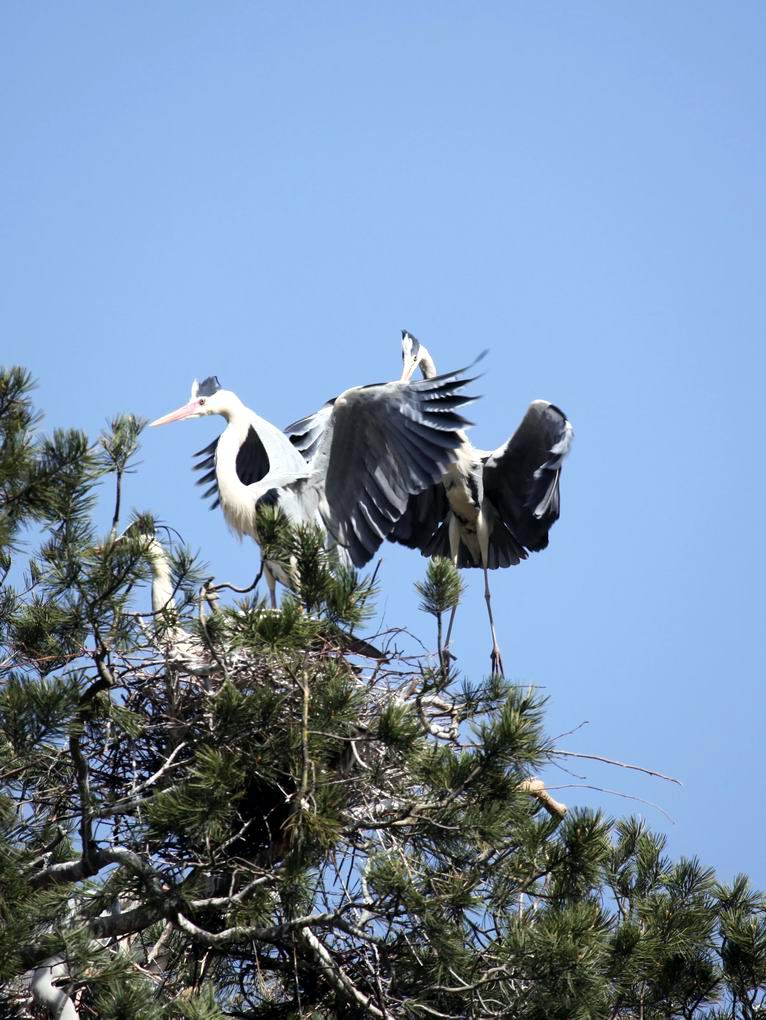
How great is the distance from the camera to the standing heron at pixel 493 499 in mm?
8438

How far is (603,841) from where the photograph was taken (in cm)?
496

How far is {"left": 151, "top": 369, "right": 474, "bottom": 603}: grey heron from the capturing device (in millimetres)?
7008

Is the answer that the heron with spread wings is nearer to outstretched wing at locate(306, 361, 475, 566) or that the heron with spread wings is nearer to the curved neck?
the curved neck

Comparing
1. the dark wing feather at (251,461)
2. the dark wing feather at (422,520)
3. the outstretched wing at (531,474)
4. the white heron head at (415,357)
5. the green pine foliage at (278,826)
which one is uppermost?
the white heron head at (415,357)

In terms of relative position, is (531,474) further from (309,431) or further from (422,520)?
(309,431)

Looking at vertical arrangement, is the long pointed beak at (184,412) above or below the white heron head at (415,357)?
below

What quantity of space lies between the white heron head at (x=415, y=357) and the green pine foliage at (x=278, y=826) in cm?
371

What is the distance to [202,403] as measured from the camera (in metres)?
7.65

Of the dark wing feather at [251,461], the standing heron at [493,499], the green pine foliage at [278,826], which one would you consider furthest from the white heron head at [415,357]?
the green pine foliage at [278,826]

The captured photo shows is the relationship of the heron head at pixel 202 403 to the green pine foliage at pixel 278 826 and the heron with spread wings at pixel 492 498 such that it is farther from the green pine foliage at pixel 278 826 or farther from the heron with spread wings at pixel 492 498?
the green pine foliage at pixel 278 826

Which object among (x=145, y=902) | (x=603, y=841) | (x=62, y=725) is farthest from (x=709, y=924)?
(x=62, y=725)

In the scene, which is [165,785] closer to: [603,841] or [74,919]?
[74,919]

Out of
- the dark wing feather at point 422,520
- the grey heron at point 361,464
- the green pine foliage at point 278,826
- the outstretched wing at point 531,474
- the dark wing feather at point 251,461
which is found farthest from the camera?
the dark wing feather at point 422,520

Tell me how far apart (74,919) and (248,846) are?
3.56ft
